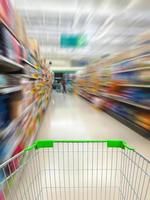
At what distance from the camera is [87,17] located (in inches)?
210

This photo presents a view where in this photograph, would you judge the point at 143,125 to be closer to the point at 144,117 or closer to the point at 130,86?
the point at 144,117

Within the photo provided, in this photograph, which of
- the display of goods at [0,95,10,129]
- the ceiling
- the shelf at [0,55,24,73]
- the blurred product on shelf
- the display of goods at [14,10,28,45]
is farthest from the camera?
the ceiling

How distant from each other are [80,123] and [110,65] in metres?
2.14

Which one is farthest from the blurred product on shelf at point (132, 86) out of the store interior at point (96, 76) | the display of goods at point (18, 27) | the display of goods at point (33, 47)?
the display of goods at point (18, 27)

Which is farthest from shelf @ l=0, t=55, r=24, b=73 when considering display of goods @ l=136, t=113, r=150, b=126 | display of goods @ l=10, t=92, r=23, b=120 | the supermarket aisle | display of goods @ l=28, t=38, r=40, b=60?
display of goods @ l=136, t=113, r=150, b=126

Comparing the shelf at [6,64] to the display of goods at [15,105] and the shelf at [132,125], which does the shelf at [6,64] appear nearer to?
the display of goods at [15,105]


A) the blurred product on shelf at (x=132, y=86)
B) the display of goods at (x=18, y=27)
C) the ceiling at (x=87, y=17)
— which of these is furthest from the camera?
the ceiling at (x=87, y=17)

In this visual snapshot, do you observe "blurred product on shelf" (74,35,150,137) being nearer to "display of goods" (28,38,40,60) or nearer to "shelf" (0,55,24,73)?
"display of goods" (28,38,40,60)

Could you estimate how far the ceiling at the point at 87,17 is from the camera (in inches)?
169

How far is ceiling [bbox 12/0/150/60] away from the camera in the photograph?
4.30 meters

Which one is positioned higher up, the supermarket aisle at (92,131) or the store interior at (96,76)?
the store interior at (96,76)

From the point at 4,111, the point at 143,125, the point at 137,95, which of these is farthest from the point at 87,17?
the point at 4,111

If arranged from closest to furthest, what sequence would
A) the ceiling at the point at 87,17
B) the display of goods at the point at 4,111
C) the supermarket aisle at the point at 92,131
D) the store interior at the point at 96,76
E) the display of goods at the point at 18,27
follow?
the display of goods at the point at 4,111 → the store interior at the point at 96,76 → the display of goods at the point at 18,27 → the supermarket aisle at the point at 92,131 → the ceiling at the point at 87,17

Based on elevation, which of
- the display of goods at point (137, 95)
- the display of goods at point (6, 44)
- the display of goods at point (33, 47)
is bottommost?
the display of goods at point (137, 95)
